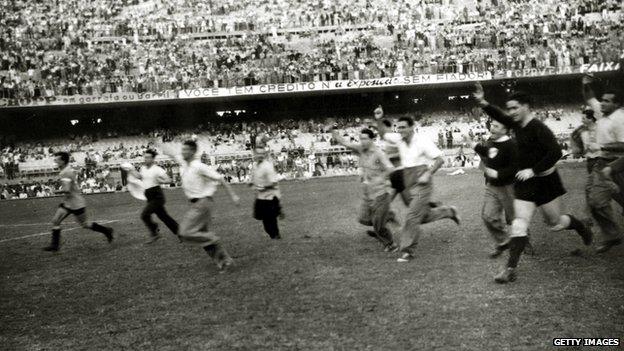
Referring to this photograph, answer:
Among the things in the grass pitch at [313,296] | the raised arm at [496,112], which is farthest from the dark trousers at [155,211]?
the raised arm at [496,112]

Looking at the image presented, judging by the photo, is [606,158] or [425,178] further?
[606,158]

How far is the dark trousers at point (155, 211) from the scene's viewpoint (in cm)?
994

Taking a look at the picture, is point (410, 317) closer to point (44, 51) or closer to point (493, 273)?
point (493, 273)

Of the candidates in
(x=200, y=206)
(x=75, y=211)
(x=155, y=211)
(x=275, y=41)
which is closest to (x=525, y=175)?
(x=200, y=206)

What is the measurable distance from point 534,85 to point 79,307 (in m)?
36.3

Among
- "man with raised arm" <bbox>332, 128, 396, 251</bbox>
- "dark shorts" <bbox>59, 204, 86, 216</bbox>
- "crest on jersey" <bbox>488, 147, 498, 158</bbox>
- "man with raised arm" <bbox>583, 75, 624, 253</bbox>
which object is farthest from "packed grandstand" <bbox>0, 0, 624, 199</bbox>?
"crest on jersey" <bbox>488, 147, 498, 158</bbox>

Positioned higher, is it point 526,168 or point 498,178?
point 526,168

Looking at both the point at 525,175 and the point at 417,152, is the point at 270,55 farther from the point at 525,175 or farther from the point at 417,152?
the point at 525,175

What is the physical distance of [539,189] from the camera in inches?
229

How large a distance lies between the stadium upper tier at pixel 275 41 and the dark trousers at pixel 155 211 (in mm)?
24589

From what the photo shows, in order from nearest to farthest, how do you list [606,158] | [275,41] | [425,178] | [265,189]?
[425,178] < [606,158] < [265,189] < [275,41]

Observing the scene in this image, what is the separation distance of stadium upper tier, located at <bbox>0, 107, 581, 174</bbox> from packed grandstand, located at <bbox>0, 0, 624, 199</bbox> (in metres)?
0.11

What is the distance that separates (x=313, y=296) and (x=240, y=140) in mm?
29239

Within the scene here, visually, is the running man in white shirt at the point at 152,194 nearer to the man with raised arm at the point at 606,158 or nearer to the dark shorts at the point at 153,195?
the dark shorts at the point at 153,195
